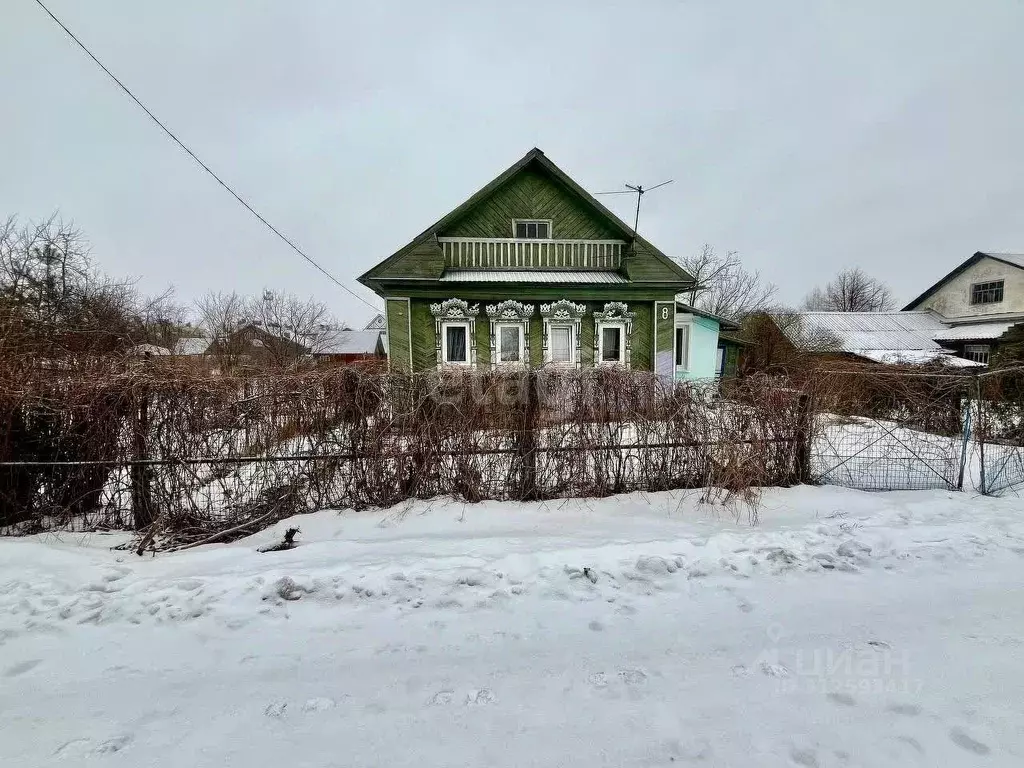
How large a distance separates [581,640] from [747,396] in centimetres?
399

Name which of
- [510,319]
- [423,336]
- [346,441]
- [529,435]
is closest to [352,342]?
[423,336]

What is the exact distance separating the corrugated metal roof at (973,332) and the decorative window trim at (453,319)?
2852 cm

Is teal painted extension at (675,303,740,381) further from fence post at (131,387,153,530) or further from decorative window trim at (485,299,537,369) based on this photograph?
fence post at (131,387,153,530)

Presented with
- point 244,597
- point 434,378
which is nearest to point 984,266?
point 434,378

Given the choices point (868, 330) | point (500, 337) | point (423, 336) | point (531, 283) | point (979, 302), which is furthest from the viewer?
point (868, 330)

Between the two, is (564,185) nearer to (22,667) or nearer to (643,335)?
(643,335)

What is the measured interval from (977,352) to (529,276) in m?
27.7

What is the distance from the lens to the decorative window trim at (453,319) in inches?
547

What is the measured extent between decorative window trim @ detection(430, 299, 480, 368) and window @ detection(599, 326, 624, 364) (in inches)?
182

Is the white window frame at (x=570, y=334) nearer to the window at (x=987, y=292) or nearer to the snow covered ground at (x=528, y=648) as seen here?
the snow covered ground at (x=528, y=648)

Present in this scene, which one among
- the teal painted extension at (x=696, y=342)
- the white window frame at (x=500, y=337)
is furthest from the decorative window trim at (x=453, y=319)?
the teal painted extension at (x=696, y=342)

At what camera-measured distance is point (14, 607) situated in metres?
3.02

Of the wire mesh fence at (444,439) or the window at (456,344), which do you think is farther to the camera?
the window at (456,344)

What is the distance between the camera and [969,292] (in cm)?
2644
